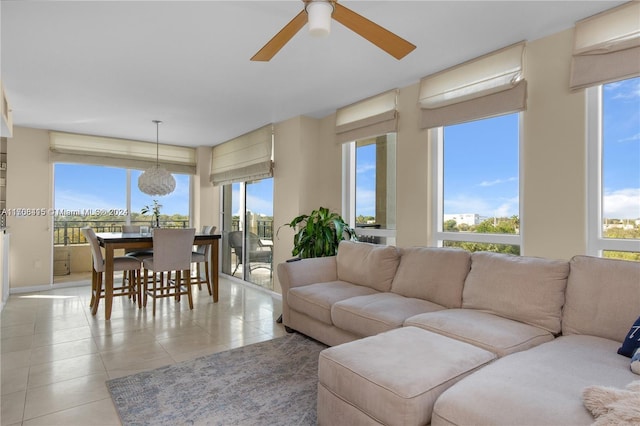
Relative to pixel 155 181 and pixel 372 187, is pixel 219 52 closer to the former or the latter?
pixel 372 187

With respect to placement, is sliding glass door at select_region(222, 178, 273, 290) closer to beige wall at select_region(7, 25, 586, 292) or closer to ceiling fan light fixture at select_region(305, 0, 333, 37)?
beige wall at select_region(7, 25, 586, 292)

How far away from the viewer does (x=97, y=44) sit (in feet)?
8.86

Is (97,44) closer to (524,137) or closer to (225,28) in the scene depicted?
(225,28)

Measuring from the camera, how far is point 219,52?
2836 mm

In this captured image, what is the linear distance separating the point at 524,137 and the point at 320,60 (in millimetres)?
1754

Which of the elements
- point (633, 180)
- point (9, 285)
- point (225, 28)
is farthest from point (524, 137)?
point (9, 285)

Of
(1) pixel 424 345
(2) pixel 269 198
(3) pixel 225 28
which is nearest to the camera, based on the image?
(1) pixel 424 345

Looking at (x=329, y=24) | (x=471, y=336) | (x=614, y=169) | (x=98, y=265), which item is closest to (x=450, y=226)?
(x=614, y=169)

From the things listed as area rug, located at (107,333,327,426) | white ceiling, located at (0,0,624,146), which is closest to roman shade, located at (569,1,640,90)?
white ceiling, located at (0,0,624,146)

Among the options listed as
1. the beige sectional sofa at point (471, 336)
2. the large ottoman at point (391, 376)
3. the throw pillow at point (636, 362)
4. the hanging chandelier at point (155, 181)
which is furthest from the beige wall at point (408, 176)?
the hanging chandelier at point (155, 181)

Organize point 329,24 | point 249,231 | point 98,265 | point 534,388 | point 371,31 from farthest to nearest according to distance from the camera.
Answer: point 249,231
point 98,265
point 371,31
point 329,24
point 534,388

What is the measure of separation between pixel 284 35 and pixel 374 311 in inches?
72.9

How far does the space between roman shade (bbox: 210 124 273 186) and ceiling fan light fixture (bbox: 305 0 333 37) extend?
3453 mm

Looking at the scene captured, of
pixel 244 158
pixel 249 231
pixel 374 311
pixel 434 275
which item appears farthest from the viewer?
pixel 249 231
